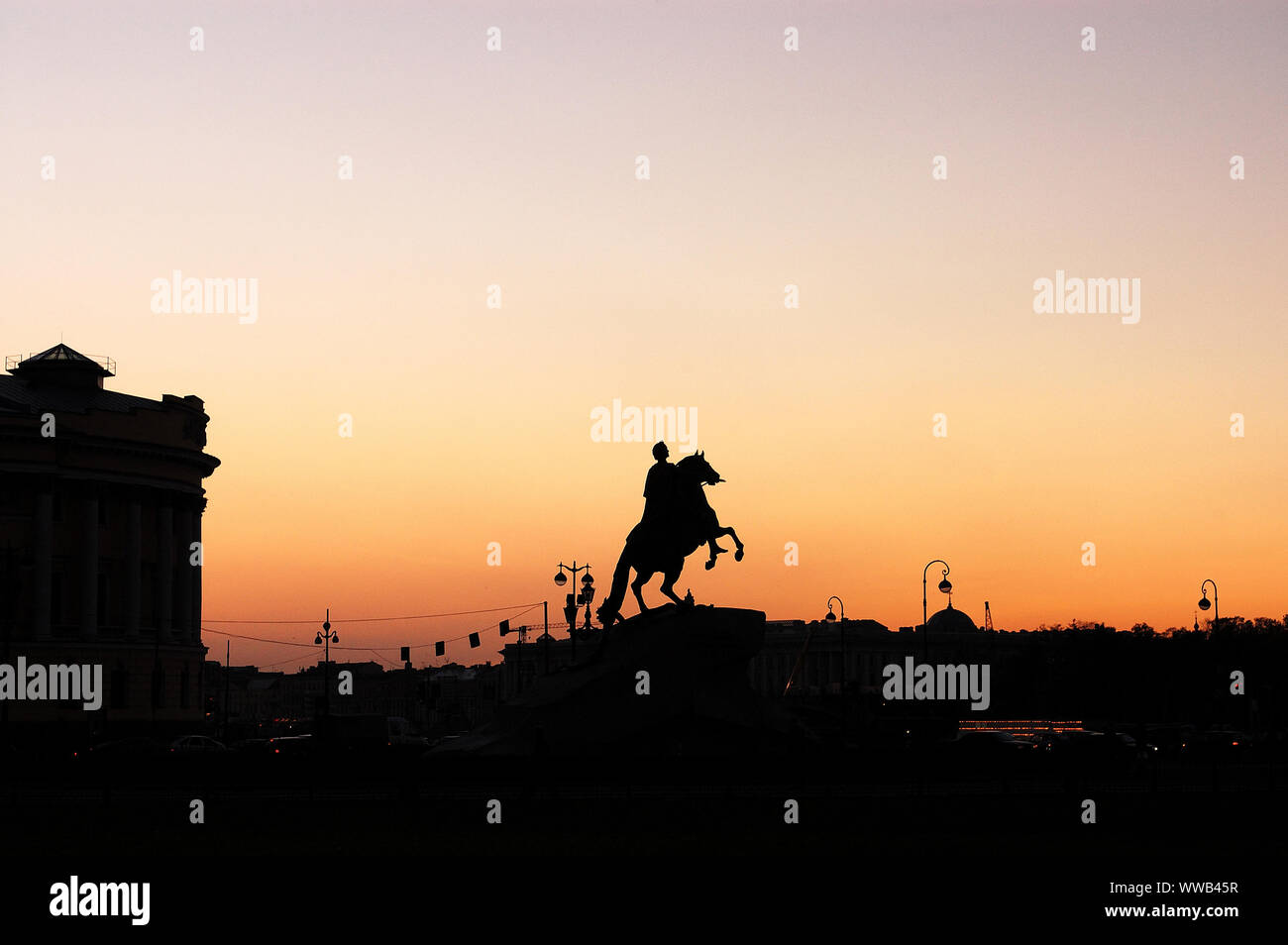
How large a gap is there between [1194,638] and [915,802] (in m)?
93.7

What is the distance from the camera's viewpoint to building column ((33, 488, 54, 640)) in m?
84.2

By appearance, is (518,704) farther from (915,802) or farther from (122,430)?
(122,430)

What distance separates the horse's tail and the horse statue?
0.08ft

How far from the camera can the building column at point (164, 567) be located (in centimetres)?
9100

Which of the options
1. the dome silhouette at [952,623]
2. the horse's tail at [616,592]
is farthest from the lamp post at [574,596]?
the dome silhouette at [952,623]

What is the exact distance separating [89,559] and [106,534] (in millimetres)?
2723

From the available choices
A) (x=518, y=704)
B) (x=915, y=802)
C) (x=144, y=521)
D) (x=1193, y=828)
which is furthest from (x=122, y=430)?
(x=1193, y=828)

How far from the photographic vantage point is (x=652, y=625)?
31.3 metres

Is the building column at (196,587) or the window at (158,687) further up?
the building column at (196,587)

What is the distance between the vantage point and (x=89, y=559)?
286ft

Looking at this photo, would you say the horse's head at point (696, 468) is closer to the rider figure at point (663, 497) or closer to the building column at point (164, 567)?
the rider figure at point (663, 497)

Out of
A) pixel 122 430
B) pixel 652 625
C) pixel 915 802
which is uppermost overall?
pixel 122 430

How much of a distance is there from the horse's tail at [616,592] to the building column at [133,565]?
62.4 metres

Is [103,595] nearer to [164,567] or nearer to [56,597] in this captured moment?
[56,597]
